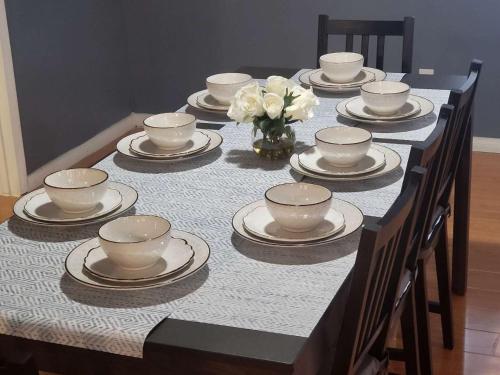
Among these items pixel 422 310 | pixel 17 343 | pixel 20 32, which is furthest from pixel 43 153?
pixel 17 343

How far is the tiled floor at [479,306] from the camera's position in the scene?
2.41 m

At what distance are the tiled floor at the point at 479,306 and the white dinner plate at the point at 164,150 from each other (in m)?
0.94

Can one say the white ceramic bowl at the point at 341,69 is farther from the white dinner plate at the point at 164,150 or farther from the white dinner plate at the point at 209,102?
the white dinner plate at the point at 164,150

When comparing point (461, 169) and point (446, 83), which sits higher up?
point (446, 83)

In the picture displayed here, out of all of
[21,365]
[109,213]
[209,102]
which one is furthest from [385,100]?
[21,365]

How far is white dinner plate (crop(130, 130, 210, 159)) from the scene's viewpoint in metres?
2.00

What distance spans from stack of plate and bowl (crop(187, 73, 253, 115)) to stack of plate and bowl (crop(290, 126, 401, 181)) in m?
0.45

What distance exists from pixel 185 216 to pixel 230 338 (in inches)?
19.9

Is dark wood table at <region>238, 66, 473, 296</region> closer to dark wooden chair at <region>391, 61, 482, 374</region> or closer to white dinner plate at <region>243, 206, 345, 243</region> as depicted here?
dark wooden chair at <region>391, 61, 482, 374</region>

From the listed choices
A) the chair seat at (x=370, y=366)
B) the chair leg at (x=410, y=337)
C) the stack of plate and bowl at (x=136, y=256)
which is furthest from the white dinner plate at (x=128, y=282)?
the chair leg at (x=410, y=337)

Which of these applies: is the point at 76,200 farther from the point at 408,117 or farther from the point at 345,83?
the point at 345,83

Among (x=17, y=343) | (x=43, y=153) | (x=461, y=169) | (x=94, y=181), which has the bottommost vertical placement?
(x=43, y=153)

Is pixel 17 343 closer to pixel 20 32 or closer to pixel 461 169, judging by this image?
pixel 461 169

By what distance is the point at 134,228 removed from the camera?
1446 mm
